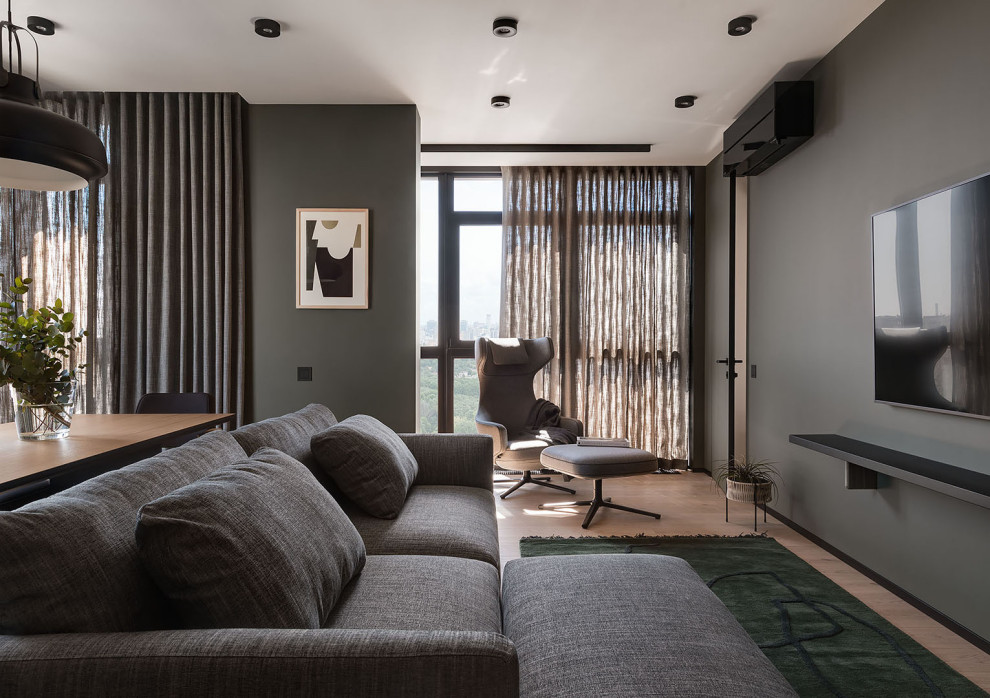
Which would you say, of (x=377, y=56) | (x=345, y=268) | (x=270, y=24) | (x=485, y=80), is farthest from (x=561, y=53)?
(x=345, y=268)

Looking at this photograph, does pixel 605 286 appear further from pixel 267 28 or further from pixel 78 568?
pixel 78 568

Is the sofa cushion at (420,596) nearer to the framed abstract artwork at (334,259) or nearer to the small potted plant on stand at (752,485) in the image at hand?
the small potted plant on stand at (752,485)

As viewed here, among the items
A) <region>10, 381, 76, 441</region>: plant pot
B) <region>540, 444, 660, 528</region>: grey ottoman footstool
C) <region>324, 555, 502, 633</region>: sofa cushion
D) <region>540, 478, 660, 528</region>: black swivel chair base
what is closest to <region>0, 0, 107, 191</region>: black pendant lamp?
<region>10, 381, 76, 441</region>: plant pot

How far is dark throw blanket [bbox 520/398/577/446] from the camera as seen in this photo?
423 centimetres

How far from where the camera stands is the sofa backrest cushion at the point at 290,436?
1842mm

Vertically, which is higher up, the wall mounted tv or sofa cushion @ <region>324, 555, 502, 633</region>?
the wall mounted tv

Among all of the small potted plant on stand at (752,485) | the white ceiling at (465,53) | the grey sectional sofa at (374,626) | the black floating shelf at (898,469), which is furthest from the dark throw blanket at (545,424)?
the grey sectional sofa at (374,626)

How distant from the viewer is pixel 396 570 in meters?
1.57

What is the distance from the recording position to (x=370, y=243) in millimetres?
3852

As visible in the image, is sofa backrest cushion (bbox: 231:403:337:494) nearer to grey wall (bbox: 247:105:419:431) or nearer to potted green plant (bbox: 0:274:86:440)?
potted green plant (bbox: 0:274:86:440)

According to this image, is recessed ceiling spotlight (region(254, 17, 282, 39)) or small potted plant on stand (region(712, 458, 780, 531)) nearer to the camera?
→ recessed ceiling spotlight (region(254, 17, 282, 39))

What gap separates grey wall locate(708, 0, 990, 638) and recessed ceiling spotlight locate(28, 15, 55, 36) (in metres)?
3.87

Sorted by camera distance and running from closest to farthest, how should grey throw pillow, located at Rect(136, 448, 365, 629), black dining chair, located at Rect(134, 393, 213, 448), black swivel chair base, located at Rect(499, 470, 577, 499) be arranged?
grey throw pillow, located at Rect(136, 448, 365, 629) < black dining chair, located at Rect(134, 393, 213, 448) < black swivel chair base, located at Rect(499, 470, 577, 499)

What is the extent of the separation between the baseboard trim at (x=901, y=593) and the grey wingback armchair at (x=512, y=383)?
1.54 m
